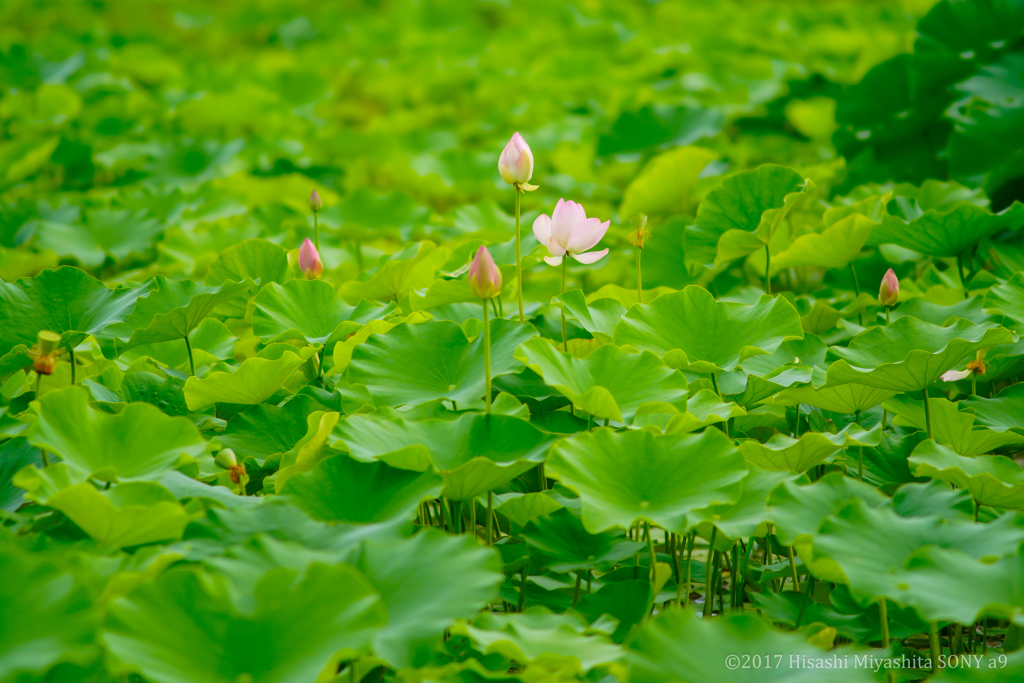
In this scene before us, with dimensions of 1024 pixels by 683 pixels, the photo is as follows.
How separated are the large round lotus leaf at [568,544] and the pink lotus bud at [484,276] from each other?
0.82ft

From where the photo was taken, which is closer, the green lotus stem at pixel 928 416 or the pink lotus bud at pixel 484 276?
the pink lotus bud at pixel 484 276

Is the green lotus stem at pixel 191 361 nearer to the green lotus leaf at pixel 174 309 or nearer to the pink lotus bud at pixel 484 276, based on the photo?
the green lotus leaf at pixel 174 309

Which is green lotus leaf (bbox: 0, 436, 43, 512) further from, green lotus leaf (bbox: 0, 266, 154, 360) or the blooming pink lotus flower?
the blooming pink lotus flower

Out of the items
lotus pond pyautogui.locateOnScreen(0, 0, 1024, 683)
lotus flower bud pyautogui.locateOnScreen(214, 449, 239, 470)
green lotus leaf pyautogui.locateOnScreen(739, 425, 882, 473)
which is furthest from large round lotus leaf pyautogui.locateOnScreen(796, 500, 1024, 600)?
lotus flower bud pyautogui.locateOnScreen(214, 449, 239, 470)

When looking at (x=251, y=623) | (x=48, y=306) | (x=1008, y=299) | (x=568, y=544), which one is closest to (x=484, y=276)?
(x=568, y=544)

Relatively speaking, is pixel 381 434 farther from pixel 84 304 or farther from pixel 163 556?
pixel 84 304

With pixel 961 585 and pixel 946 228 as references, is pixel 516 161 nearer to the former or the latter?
pixel 961 585

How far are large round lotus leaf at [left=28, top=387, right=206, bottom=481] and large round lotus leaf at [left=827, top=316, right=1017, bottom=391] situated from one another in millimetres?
712

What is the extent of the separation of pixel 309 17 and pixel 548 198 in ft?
13.3

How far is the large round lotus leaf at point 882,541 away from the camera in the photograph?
729mm

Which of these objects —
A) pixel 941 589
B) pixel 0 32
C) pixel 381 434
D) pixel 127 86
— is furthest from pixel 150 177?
pixel 0 32

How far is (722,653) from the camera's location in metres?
0.68

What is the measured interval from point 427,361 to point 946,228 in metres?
Answer: 0.86

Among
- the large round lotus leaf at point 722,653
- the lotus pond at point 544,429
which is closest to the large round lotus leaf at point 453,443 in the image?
the lotus pond at point 544,429
